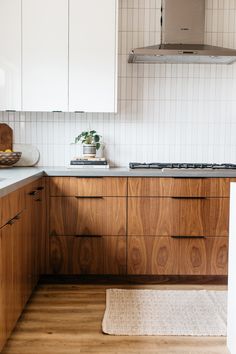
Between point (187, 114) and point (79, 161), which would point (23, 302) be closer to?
point (79, 161)

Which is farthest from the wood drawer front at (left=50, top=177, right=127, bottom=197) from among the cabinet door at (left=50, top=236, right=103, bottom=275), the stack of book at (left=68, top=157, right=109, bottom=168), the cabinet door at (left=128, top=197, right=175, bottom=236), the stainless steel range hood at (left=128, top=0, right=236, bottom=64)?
the stainless steel range hood at (left=128, top=0, right=236, bottom=64)

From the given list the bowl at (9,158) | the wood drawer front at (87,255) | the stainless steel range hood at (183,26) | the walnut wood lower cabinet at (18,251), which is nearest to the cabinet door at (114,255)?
the wood drawer front at (87,255)

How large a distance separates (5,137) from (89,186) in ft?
3.34

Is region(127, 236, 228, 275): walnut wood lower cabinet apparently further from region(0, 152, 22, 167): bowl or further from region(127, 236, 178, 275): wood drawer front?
region(0, 152, 22, 167): bowl

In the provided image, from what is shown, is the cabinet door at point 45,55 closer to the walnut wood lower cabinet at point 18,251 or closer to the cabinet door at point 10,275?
the walnut wood lower cabinet at point 18,251

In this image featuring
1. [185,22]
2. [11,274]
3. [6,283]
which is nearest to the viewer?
[6,283]

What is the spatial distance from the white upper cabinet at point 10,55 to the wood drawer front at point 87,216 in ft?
2.86

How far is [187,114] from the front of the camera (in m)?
3.89

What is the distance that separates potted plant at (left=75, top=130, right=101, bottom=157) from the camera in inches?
146

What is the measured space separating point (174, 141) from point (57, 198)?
1199 millimetres

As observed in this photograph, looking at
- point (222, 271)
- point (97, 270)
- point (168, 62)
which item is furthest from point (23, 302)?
point (168, 62)

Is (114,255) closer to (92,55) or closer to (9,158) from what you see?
(9,158)

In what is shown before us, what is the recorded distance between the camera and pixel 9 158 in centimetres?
354

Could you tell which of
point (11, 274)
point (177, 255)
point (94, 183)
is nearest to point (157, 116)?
point (94, 183)
